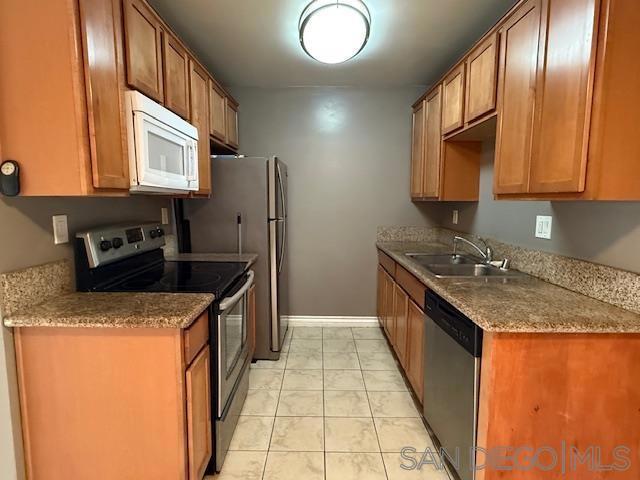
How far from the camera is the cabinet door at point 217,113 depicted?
101 inches

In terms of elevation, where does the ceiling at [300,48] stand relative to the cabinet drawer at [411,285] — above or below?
above

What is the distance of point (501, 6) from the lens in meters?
2.00

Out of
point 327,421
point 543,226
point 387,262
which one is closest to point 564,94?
point 543,226

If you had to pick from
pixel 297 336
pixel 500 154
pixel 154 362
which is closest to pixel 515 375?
pixel 500 154

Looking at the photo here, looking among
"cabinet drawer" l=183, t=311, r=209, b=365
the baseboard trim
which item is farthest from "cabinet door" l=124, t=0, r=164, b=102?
the baseboard trim

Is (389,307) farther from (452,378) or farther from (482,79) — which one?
(482,79)

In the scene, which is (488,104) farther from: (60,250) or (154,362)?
(60,250)

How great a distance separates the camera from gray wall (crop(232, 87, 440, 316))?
3.41 metres

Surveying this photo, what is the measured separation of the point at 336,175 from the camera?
11.4ft

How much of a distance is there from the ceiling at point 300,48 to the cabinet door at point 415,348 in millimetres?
1819

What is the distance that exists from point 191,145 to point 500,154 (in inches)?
67.2

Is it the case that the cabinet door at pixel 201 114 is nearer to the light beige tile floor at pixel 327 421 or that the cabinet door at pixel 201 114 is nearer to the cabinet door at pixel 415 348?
the light beige tile floor at pixel 327 421

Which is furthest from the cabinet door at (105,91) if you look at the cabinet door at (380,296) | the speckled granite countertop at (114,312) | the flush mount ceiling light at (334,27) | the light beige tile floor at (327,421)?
the cabinet door at (380,296)

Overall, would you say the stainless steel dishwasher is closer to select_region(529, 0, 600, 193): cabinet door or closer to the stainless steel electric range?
select_region(529, 0, 600, 193): cabinet door
